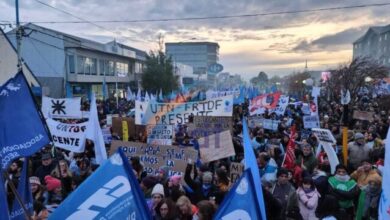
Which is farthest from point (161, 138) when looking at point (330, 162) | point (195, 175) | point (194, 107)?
point (330, 162)

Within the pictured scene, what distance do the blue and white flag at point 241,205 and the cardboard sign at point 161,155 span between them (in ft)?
12.1

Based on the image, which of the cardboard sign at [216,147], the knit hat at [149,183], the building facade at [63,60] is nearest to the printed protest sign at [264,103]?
the cardboard sign at [216,147]

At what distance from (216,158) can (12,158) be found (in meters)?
4.67

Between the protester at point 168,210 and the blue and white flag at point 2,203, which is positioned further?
the protester at point 168,210

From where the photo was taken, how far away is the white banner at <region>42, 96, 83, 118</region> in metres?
11.0

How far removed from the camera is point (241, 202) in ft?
12.4

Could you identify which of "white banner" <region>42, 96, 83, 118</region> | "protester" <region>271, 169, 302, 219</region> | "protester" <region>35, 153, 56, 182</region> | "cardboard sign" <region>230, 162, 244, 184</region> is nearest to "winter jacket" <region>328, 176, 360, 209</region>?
"protester" <region>271, 169, 302, 219</region>

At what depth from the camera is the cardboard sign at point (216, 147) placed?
8.21 m

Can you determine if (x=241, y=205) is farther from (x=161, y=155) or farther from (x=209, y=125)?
(x=209, y=125)

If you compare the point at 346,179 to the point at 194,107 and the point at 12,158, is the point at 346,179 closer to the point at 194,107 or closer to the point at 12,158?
the point at 12,158

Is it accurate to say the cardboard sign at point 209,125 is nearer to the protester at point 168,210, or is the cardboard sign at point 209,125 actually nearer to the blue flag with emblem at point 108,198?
the protester at point 168,210

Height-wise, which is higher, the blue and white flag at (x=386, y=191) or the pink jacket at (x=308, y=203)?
the blue and white flag at (x=386, y=191)

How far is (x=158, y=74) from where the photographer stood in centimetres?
4425

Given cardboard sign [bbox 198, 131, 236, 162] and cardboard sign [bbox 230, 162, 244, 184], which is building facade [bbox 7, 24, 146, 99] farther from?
cardboard sign [bbox 230, 162, 244, 184]
